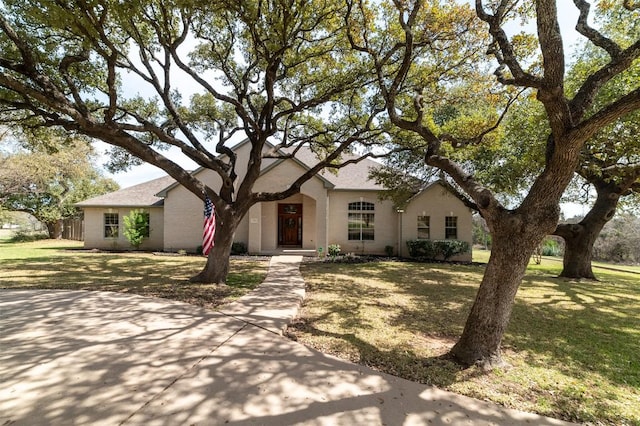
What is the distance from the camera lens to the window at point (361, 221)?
18.4 m

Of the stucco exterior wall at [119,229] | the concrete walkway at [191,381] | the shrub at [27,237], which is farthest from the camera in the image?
the shrub at [27,237]

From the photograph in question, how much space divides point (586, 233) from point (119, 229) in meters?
24.0

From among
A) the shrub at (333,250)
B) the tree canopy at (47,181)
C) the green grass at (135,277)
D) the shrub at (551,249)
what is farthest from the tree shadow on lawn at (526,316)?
the tree canopy at (47,181)

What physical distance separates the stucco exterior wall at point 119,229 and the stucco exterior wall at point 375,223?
10403mm

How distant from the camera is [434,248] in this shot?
1731 cm

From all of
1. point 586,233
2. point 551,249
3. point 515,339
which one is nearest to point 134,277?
point 515,339

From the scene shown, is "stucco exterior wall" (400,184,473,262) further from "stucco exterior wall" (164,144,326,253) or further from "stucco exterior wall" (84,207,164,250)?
"stucco exterior wall" (84,207,164,250)

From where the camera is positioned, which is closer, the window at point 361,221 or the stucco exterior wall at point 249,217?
the stucco exterior wall at point 249,217

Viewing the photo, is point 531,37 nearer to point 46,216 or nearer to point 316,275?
point 316,275

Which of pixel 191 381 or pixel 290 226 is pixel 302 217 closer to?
pixel 290 226

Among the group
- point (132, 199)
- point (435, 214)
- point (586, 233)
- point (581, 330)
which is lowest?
point (581, 330)

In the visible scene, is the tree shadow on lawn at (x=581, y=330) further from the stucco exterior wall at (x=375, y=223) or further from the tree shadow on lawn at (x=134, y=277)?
the stucco exterior wall at (x=375, y=223)

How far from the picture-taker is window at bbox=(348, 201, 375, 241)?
18.4m

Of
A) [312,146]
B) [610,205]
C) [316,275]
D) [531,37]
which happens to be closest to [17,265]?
[316,275]
